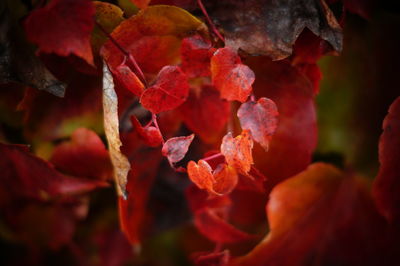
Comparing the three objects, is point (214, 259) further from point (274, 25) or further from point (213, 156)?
point (274, 25)

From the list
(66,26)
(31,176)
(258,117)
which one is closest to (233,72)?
(258,117)

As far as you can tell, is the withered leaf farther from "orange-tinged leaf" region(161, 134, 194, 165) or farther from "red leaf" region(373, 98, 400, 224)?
"red leaf" region(373, 98, 400, 224)

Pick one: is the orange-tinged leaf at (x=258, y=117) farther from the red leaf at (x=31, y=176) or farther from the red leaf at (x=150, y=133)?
the red leaf at (x=31, y=176)

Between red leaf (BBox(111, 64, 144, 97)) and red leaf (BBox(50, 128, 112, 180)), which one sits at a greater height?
red leaf (BBox(111, 64, 144, 97))

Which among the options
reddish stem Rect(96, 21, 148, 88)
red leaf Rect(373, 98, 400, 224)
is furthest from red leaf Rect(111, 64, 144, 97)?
red leaf Rect(373, 98, 400, 224)

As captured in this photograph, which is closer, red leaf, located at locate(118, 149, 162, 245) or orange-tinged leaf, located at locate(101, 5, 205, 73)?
orange-tinged leaf, located at locate(101, 5, 205, 73)

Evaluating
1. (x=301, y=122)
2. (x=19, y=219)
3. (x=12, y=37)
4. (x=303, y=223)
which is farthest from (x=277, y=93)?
(x=19, y=219)
